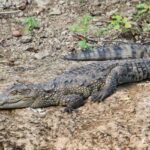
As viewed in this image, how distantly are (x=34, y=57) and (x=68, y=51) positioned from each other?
1.89ft

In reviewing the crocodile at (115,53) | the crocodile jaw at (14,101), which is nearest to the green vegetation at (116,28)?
the crocodile at (115,53)

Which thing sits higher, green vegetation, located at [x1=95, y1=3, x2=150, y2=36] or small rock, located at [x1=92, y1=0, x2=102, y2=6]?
small rock, located at [x1=92, y1=0, x2=102, y2=6]

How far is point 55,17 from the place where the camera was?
9070 mm

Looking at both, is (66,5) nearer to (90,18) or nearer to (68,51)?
(90,18)

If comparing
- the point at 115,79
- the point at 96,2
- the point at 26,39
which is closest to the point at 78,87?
the point at 115,79

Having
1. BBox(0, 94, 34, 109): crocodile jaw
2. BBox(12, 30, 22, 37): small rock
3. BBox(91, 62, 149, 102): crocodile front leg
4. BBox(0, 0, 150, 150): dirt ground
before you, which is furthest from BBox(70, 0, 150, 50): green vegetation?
BBox(0, 94, 34, 109): crocodile jaw

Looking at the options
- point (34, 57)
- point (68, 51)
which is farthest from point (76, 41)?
point (34, 57)

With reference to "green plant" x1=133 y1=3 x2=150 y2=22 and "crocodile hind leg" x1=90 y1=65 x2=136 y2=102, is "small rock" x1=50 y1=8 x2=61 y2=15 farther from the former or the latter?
"crocodile hind leg" x1=90 y1=65 x2=136 y2=102

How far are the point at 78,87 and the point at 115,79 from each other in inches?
20.2

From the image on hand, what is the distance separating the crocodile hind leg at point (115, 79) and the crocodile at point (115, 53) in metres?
0.98

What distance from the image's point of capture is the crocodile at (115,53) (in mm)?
7607

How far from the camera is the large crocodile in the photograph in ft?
19.6

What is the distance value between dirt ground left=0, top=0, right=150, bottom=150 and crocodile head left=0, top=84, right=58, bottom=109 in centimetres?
9

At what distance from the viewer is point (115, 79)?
21.4 feet
